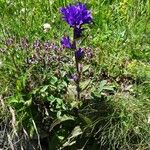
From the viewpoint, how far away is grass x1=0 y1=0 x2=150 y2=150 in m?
2.63

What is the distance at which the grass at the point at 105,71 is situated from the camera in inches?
104

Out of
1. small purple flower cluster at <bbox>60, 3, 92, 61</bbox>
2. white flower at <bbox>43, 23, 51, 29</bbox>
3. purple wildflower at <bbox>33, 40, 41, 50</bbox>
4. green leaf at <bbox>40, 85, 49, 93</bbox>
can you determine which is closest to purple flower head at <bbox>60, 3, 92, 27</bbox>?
small purple flower cluster at <bbox>60, 3, 92, 61</bbox>

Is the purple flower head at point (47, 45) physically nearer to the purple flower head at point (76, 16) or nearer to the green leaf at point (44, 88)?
the green leaf at point (44, 88)

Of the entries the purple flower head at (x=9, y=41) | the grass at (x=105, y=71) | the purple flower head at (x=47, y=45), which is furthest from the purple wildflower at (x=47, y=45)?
the purple flower head at (x=9, y=41)

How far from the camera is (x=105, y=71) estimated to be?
3061 millimetres

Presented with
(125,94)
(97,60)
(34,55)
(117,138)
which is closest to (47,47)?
(34,55)

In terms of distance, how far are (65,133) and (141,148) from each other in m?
0.43

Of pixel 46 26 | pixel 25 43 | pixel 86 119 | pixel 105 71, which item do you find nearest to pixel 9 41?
pixel 25 43

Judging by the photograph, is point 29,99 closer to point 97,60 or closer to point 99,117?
point 99,117

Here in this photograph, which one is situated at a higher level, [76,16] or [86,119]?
[76,16]

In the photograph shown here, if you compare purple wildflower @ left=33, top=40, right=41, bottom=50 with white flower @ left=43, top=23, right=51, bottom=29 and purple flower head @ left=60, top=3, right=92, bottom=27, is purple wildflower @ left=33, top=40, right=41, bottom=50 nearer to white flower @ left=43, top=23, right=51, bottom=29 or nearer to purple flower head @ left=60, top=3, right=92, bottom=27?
white flower @ left=43, top=23, right=51, bottom=29

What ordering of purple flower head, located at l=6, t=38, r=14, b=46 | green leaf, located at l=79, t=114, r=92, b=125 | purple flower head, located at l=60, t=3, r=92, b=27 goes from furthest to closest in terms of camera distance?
purple flower head, located at l=6, t=38, r=14, b=46 → green leaf, located at l=79, t=114, r=92, b=125 → purple flower head, located at l=60, t=3, r=92, b=27

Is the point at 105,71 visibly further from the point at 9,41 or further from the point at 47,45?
the point at 9,41

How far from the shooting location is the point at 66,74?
2.81 metres
